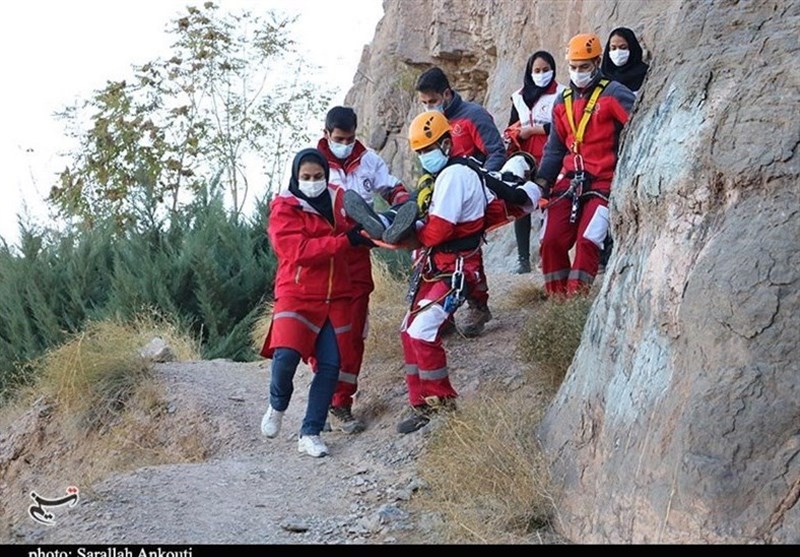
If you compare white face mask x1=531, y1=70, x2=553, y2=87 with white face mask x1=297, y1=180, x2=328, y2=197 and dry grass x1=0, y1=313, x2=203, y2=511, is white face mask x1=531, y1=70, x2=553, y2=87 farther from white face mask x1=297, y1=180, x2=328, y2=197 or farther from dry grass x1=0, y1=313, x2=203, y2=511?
dry grass x1=0, y1=313, x2=203, y2=511

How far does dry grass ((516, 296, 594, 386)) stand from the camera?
751 cm

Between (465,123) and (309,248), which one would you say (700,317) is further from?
(465,123)

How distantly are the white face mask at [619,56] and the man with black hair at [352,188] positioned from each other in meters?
1.91

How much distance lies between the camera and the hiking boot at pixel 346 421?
8430 millimetres

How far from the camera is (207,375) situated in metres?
10.8

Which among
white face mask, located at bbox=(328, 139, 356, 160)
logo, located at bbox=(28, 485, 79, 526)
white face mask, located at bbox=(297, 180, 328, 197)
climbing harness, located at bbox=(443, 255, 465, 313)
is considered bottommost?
logo, located at bbox=(28, 485, 79, 526)

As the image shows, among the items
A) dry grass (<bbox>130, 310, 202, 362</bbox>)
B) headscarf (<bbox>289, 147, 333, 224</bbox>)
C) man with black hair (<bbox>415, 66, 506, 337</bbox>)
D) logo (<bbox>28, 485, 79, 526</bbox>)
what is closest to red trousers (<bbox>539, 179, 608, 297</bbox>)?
man with black hair (<bbox>415, 66, 506, 337</bbox>)

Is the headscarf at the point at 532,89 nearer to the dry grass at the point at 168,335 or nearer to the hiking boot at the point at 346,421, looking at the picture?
the hiking boot at the point at 346,421

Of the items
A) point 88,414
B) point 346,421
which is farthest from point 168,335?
point 346,421

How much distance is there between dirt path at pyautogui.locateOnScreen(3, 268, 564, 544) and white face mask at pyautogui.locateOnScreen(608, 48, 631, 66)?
7.00 feet

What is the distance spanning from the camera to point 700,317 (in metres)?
5.15

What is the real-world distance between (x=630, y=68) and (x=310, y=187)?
2.76 m

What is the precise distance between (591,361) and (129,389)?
17.7 feet

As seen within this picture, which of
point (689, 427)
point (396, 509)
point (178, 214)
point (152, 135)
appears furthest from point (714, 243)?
point (152, 135)
